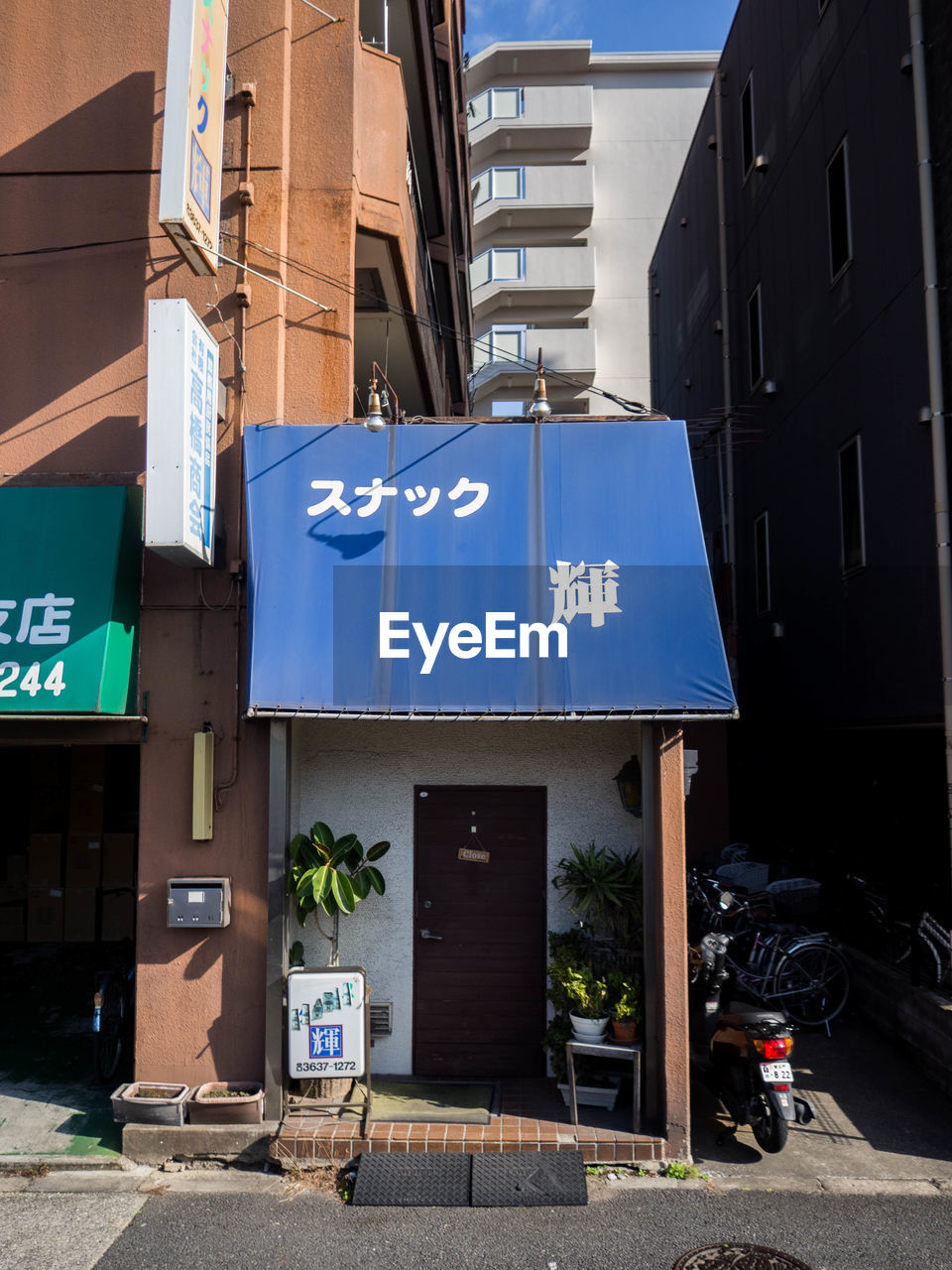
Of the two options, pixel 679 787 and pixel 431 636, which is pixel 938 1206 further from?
pixel 431 636

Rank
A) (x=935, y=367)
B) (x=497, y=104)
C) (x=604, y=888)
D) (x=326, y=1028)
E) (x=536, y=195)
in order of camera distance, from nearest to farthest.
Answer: (x=326, y=1028), (x=604, y=888), (x=935, y=367), (x=536, y=195), (x=497, y=104)

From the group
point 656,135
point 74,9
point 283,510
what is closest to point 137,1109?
point 283,510

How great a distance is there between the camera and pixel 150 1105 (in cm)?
740

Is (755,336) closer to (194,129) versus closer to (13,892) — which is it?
(194,129)

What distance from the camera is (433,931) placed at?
8.45 metres

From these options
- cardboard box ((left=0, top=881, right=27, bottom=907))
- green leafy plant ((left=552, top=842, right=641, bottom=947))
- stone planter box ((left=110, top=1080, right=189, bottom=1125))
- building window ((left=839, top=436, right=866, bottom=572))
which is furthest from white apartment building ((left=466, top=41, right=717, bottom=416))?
stone planter box ((left=110, top=1080, right=189, bottom=1125))

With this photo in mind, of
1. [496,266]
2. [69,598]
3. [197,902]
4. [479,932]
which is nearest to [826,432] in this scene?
[479,932]

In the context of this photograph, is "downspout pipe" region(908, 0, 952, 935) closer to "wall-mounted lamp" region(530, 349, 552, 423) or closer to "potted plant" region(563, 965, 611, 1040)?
"potted plant" region(563, 965, 611, 1040)

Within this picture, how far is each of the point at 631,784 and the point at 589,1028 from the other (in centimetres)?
200

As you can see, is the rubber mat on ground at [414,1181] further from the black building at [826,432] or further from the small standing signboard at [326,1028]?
the black building at [826,432]

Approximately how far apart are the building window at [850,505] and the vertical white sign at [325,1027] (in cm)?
833

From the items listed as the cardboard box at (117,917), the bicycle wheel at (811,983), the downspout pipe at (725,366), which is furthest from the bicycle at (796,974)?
the cardboard box at (117,917)

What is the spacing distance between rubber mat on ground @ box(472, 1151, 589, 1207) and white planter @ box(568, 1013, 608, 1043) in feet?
2.76

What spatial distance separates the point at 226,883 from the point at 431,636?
8.70 feet
